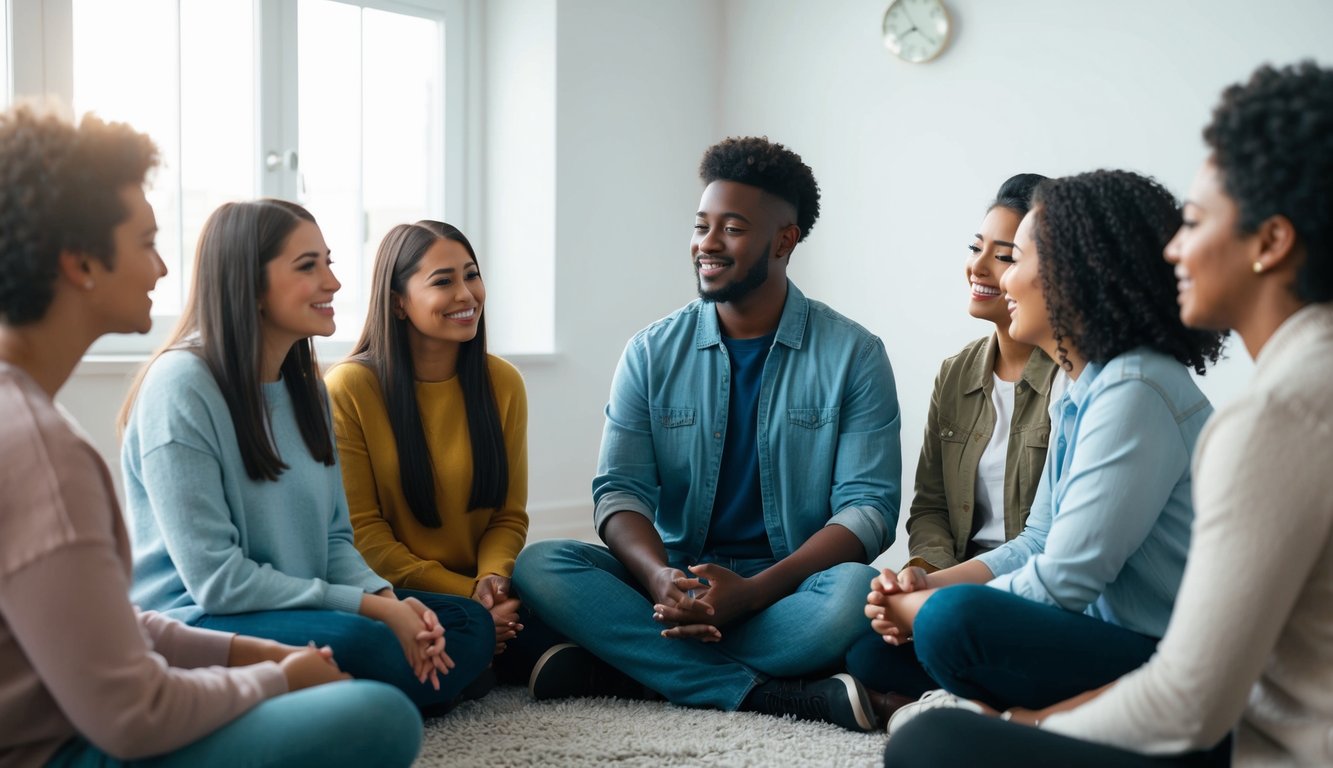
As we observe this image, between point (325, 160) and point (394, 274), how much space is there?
146 centimetres

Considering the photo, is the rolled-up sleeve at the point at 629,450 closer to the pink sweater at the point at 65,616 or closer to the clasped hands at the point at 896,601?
the clasped hands at the point at 896,601

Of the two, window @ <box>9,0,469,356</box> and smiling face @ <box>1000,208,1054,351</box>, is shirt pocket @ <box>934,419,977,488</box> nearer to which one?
smiling face @ <box>1000,208,1054,351</box>

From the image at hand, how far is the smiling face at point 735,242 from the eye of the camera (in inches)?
99.2

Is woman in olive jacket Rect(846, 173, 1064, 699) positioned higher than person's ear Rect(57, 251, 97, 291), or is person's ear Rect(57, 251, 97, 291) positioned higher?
person's ear Rect(57, 251, 97, 291)

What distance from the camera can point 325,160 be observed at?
12.2 ft

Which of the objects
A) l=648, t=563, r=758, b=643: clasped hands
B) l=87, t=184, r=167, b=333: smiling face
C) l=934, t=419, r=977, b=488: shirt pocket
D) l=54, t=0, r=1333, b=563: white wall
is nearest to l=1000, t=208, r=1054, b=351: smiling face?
l=934, t=419, r=977, b=488: shirt pocket

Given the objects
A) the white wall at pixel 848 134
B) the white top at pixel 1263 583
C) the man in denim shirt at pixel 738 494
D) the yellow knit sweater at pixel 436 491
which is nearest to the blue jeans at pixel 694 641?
the man in denim shirt at pixel 738 494

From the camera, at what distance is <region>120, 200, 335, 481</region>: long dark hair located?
1840 mm

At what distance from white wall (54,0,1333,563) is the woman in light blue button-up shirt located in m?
1.69

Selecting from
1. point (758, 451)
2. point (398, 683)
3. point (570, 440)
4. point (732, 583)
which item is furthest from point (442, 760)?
point (570, 440)

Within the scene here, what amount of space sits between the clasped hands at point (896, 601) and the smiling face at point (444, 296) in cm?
100

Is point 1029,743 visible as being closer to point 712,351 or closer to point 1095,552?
point 1095,552

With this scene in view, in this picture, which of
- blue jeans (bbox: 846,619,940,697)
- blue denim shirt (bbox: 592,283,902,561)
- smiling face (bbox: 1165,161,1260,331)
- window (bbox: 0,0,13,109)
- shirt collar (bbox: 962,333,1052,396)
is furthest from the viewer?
window (bbox: 0,0,13,109)

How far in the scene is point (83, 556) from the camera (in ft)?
3.56
